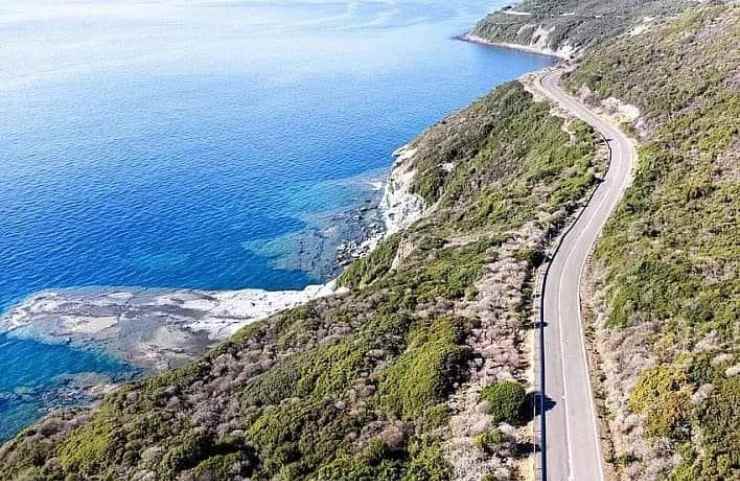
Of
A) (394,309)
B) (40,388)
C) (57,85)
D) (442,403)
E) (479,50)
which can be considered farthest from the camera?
(479,50)

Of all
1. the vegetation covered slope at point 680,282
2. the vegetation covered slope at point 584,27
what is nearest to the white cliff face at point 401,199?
the vegetation covered slope at point 680,282

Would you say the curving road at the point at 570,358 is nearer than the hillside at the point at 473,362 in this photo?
Yes

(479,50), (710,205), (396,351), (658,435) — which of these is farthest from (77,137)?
(479,50)

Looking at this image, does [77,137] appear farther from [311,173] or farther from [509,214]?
[509,214]

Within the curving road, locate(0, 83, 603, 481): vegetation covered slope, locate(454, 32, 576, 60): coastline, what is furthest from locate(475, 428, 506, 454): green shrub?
locate(454, 32, 576, 60): coastline

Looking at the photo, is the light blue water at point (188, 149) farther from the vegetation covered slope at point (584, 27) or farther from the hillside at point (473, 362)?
the hillside at point (473, 362)

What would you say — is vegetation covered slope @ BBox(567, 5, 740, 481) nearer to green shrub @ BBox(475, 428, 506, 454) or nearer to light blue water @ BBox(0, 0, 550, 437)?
green shrub @ BBox(475, 428, 506, 454)

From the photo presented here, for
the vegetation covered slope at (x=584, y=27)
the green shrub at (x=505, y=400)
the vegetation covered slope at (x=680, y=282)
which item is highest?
the vegetation covered slope at (x=584, y=27)
